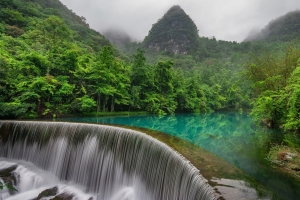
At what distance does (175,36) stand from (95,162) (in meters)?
110

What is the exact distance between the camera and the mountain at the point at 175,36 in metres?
108

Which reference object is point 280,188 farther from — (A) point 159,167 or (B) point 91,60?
(B) point 91,60

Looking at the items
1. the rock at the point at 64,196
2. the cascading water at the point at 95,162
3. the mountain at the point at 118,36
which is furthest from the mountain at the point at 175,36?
the rock at the point at 64,196

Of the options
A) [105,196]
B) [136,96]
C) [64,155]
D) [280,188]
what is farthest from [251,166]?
[136,96]

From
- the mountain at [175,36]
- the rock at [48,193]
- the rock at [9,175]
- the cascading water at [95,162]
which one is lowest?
the rock at [48,193]

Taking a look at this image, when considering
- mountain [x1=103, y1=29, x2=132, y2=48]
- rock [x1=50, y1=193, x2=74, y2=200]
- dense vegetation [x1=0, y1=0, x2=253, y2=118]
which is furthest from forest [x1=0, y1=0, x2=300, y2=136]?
mountain [x1=103, y1=29, x2=132, y2=48]

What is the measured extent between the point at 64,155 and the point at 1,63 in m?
9.07

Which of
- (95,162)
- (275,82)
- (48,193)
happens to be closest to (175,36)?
(275,82)

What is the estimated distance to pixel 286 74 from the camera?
43.4 feet

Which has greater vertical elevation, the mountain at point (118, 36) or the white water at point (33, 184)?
the mountain at point (118, 36)

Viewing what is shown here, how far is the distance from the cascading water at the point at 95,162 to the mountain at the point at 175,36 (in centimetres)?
10146

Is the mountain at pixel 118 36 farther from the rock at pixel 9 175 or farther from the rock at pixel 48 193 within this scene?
the rock at pixel 48 193

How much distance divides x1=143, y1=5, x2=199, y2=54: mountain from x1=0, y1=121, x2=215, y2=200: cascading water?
3994 inches

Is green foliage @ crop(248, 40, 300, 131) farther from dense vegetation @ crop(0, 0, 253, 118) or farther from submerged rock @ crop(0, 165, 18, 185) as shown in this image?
submerged rock @ crop(0, 165, 18, 185)
